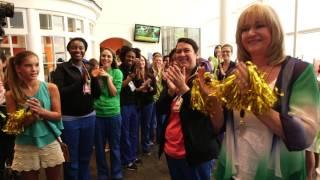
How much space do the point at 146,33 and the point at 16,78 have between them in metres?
11.5

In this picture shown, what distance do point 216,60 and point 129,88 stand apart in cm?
194

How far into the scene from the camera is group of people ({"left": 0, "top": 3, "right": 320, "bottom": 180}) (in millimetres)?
995

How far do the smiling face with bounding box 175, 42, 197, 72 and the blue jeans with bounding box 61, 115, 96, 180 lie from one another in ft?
4.05

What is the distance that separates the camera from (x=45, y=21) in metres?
6.91

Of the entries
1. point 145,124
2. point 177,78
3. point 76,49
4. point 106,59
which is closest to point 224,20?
point 145,124

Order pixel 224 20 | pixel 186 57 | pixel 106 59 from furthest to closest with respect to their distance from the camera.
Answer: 1. pixel 224 20
2. pixel 106 59
3. pixel 186 57

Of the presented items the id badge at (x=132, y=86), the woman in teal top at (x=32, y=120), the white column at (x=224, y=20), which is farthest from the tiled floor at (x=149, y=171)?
the white column at (x=224, y=20)

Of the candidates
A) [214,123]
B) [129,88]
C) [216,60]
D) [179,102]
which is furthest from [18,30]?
[214,123]

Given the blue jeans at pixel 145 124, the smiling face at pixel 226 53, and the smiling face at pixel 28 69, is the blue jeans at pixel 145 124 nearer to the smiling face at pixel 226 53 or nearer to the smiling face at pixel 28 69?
the smiling face at pixel 226 53

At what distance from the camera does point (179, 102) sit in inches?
72.9

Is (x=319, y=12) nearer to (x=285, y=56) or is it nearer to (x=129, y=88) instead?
(x=129, y=88)

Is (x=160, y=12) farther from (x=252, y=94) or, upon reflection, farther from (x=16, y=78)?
(x=252, y=94)

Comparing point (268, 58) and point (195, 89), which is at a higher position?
point (268, 58)

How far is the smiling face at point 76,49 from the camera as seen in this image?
8.63ft
